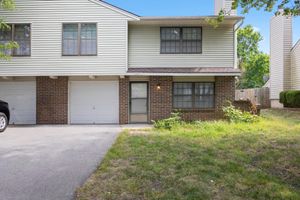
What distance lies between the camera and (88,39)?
16.9m

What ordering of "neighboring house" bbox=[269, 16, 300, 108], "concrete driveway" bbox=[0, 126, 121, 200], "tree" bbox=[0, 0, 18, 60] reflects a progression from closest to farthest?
"concrete driveway" bbox=[0, 126, 121, 200], "tree" bbox=[0, 0, 18, 60], "neighboring house" bbox=[269, 16, 300, 108]

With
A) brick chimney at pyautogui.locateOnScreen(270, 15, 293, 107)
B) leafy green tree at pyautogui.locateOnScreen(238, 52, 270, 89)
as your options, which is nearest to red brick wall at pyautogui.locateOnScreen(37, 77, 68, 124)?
brick chimney at pyautogui.locateOnScreen(270, 15, 293, 107)

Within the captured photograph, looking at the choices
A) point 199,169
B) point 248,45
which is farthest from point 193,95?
point 248,45

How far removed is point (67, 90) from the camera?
56.4ft

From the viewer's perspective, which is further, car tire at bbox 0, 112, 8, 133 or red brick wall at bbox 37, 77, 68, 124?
red brick wall at bbox 37, 77, 68, 124

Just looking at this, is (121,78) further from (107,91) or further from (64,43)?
(64,43)

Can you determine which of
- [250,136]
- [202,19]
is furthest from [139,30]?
[250,136]

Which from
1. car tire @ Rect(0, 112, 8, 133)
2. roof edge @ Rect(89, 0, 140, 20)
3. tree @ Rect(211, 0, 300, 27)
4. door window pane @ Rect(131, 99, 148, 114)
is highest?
roof edge @ Rect(89, 0, 140, 20)

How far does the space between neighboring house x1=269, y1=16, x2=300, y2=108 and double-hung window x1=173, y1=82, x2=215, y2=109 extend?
32.5ft

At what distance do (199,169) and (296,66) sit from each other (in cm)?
2028

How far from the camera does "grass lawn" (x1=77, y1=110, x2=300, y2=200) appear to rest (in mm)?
5739

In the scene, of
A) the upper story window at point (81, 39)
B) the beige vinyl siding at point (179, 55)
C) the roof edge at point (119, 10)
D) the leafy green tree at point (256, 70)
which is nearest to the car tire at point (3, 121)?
the upper story window at point (81, 39)

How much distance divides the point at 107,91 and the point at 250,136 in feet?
27.3

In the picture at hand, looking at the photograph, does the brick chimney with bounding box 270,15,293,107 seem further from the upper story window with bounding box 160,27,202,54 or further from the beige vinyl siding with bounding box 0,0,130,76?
the beige vinyl siding with bounding box 0,0,130,76
